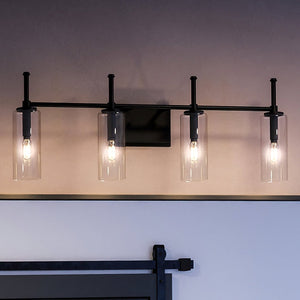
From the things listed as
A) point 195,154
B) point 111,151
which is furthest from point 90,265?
point 195,154

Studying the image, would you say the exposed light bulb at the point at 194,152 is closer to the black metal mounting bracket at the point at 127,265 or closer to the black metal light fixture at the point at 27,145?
the black metal mounting bracket at the point at 127,265

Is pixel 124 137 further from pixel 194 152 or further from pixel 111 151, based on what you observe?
pixel 194 152

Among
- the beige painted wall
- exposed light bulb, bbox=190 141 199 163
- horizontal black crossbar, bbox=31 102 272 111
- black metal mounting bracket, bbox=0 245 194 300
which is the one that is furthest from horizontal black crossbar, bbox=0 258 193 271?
horizontal black crossbar, bbox=31 102 272 111

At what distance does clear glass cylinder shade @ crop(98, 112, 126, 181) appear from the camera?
66.0 inches

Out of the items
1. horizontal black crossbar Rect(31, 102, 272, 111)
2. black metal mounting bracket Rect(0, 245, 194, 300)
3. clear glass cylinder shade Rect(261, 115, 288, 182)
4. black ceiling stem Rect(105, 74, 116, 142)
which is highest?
horizontal black crossbar Rect(31, 102, 272, 111)

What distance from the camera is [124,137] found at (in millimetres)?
1714

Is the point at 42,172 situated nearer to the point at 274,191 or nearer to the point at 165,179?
the point at 165,179

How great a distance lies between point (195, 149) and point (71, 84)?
19.8 inches

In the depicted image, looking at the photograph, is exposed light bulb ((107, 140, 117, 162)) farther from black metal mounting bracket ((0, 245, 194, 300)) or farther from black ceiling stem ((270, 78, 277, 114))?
black ceiling stem ((270, 78, 277, 114))

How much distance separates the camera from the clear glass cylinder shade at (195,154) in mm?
1704

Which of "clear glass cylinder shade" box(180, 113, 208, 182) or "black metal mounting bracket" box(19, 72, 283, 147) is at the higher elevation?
"black metal mounting bracket" box(19, 72, 283, 147)

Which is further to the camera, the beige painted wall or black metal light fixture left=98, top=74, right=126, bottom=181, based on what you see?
the beige painted wall

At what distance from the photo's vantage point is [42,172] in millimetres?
1814

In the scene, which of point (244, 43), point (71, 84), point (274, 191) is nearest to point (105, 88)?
point (71, 84)
